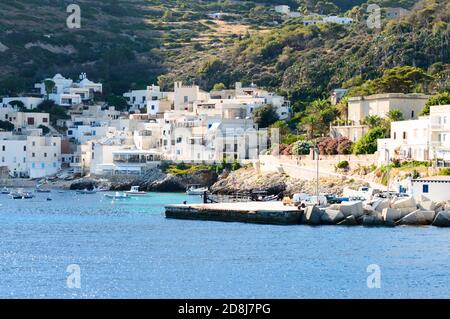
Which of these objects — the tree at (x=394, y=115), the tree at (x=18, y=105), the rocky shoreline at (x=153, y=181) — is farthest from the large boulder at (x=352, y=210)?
the tree at (x=18, y=105)

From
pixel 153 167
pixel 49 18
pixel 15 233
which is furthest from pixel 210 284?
pixel 49 18

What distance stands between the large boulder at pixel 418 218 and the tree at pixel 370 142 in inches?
826

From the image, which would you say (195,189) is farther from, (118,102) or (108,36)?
(108,36)

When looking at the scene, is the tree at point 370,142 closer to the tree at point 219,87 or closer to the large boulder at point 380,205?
the large boulder at point 380,205

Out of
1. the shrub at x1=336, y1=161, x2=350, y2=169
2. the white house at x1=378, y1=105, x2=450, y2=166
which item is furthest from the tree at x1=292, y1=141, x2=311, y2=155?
the white house at x1=378, y1=105, x2=450, y2=166

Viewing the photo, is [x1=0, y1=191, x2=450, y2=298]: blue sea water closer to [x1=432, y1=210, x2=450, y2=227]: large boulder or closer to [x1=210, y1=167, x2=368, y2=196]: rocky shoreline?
[x1=432, y1=210, x2=450, y2=227]: large boulder

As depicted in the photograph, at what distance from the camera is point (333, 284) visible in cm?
3538

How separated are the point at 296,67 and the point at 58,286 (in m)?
83.2

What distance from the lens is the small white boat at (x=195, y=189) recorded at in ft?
280

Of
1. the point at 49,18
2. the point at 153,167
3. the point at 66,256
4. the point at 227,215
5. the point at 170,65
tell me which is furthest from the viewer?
the point at 49,18

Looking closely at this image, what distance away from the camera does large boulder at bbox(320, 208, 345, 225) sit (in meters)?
55.8

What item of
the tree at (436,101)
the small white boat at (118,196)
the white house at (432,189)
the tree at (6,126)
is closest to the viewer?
the white house at (432,189)

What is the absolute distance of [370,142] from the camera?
7719 centimetres

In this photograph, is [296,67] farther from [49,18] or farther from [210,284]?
[210,284]
